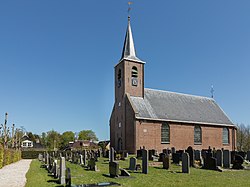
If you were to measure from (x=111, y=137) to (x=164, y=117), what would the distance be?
891 cm

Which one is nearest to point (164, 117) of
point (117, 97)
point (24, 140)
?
point (117, 97)

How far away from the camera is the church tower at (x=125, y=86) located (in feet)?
109

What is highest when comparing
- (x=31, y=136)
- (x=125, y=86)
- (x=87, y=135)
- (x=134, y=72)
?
(x=134, y=72)

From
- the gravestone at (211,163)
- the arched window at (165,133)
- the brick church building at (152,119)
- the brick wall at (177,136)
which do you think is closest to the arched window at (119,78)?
the brick church building at (152,119)

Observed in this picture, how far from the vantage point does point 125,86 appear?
33.4m

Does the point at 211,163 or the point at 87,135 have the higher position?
the point at 211,163

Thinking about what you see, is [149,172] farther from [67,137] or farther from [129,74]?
[67,137]

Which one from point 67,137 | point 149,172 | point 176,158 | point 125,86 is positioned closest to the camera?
point 149,172

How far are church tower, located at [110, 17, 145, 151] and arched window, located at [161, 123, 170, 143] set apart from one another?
4.72 metres

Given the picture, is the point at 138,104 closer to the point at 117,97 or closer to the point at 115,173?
the point at 117,97

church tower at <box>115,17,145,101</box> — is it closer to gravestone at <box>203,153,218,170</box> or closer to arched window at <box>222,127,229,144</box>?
arched window at <box>222,127,229,144</box>

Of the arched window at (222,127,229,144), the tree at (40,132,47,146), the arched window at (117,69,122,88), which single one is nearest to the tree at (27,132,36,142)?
the tree at (40,132,47,146)

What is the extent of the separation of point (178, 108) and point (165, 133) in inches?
206

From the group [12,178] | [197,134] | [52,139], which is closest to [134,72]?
[197,134]
